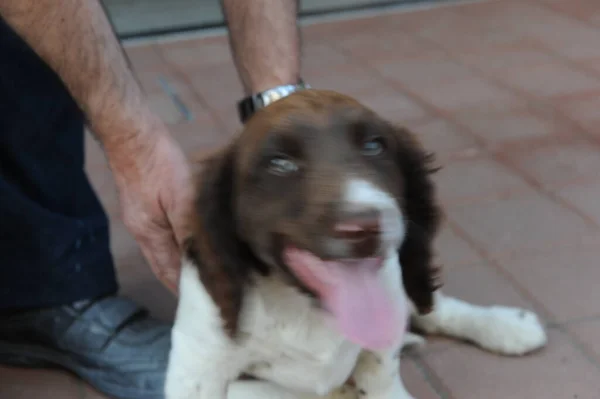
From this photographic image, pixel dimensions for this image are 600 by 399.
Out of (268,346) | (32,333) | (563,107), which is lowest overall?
(563,107)

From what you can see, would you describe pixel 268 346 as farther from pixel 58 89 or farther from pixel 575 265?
pixel 575 265

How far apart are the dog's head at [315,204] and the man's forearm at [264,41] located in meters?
0.47

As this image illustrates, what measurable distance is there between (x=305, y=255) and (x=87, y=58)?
61 cm

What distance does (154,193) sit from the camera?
4.53 feet

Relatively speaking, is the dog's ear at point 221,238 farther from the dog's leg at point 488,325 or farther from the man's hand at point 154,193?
the dog's leg at point 488,325

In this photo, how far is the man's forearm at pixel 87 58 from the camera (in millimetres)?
1387

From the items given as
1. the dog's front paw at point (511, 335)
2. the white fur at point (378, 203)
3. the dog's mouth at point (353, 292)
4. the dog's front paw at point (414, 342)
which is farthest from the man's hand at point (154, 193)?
the dog's front paw at point (511, 335)

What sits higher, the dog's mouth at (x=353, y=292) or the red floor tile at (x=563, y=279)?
the dog's mouth at (x=353, y=292)

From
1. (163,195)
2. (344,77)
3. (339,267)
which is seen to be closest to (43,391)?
(163,195)

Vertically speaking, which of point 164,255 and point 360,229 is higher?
point 360,229

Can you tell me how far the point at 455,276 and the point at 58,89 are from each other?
1075mm

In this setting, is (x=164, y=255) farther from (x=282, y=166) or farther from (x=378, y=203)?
(x=378, y=203)

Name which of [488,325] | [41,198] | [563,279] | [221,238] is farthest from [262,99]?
[563,279]

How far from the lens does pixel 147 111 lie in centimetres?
148
